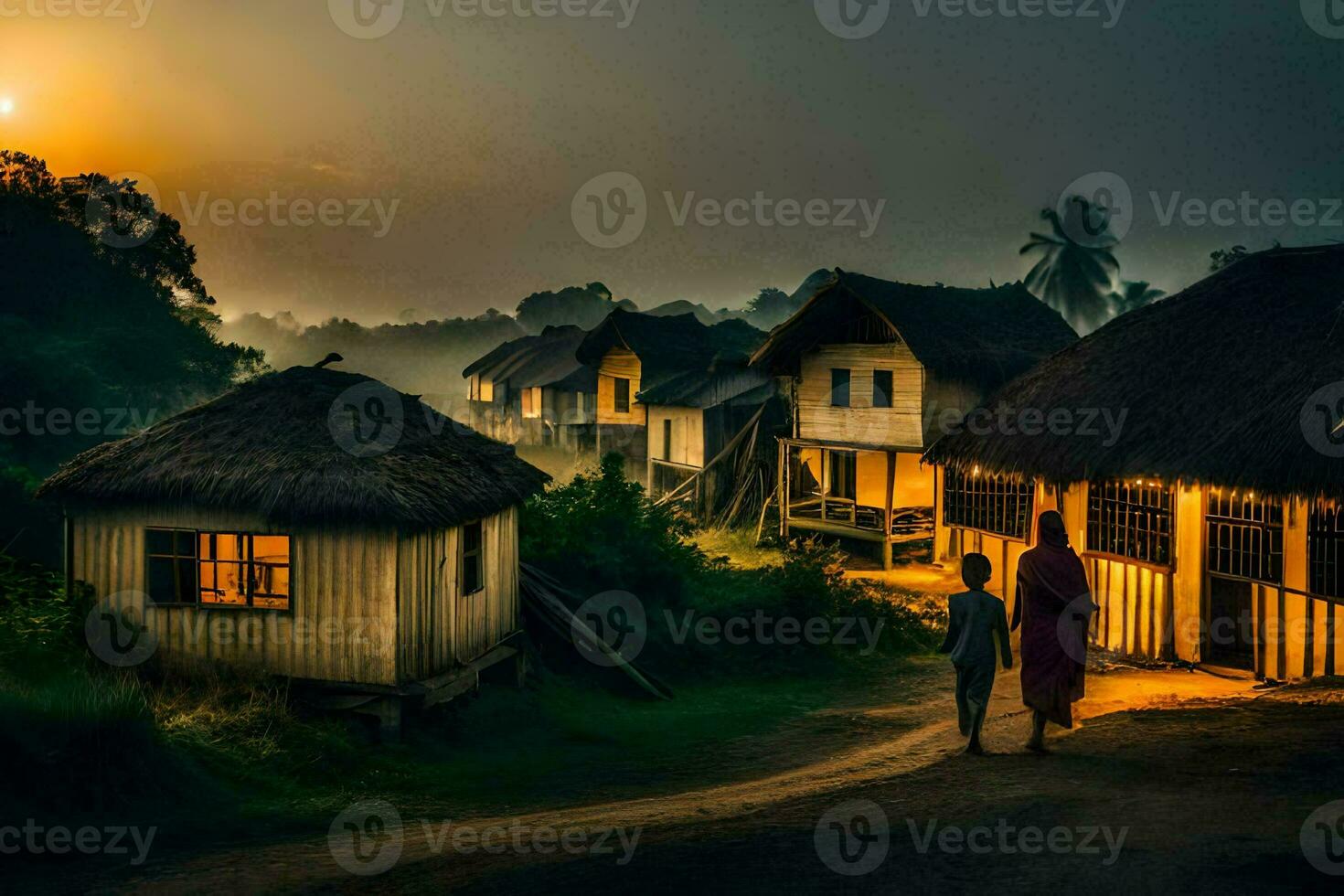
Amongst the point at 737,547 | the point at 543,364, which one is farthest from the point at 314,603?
the point at 543,364

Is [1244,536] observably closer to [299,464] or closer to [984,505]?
[984,505]

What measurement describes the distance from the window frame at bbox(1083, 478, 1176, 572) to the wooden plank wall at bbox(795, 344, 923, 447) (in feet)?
35.2

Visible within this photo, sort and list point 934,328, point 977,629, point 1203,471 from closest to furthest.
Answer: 1. point 977,629
2. point 1203,471
3. point 934,328

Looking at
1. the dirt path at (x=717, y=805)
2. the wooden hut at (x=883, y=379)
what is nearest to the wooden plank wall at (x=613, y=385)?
the wooden hut at (x=883, y=379)

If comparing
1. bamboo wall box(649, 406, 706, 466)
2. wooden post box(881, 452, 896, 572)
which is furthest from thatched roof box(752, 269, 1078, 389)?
bamboo wall box(649, 406, 706, 466)

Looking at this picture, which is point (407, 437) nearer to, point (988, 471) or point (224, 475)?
point (224, 475)

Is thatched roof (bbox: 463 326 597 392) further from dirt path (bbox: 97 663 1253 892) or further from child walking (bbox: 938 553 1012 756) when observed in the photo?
child walking (bbox: 938 553 1012 756)

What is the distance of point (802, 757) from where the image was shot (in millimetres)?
12516

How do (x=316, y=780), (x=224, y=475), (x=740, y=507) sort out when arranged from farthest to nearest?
(x=740, y=507) → (x=224, y=475) → (x=316, y=780)

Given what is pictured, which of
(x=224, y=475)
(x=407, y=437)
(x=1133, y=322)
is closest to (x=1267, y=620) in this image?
(x=1133, y=322)

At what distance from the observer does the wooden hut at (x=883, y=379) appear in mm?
27016

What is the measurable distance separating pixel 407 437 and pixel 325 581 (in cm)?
259

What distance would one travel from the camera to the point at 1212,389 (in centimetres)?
1508

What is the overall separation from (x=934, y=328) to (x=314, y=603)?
19565 mm
